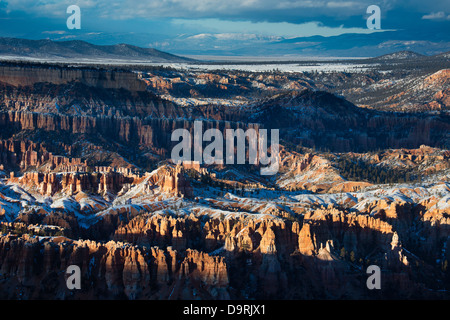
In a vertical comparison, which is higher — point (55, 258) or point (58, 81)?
point (58, 81)

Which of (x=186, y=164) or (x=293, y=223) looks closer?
(x=293, y=223)

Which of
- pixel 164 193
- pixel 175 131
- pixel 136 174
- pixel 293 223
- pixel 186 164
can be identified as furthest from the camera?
pixel 175 131

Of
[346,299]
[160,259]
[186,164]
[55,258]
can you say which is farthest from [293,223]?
[186,164]

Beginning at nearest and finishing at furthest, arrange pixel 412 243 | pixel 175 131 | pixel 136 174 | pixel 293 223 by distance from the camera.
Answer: pixel 293 223, pixel 412 243, pixel 136 174, pixel 175 131

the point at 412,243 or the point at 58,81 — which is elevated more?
the point at 58,81

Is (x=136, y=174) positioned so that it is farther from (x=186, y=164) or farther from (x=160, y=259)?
(x=160, y=259)

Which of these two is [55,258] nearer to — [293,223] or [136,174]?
[293,223]

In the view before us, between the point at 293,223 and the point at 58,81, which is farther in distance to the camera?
the point at 58,81

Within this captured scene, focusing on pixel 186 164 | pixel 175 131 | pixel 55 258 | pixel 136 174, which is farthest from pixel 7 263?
pixel 175 131
